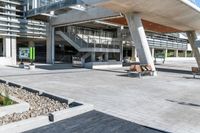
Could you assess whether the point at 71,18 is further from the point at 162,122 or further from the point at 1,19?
the point at 162,122

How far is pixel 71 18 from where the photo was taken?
25.5 m

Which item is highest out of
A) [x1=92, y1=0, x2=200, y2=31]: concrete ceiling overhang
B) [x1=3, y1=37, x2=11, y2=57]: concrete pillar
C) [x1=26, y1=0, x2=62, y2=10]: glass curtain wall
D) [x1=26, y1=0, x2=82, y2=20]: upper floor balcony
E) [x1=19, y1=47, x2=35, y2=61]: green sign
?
[x1=26, y1=0, x2=62, y2=10]: glass curtain wall

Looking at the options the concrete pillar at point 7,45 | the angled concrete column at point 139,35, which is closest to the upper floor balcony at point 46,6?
the concrete pillar at point 7,45

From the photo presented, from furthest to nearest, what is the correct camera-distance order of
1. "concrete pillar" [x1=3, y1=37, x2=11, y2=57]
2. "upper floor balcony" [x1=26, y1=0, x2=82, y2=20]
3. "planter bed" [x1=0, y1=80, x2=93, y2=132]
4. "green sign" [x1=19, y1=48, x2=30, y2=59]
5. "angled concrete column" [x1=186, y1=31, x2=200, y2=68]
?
1. "concrete pillar" [x1=3, y1=37, x2=11, y2=57]
2. "upper floor balcony" [x1=26, y1=0, x2=82, y2=20]
3. "angled concrete column" [x1=186, y1=31, x2=200, y2=68]
4. "green sign" [x1=19, y1=48, x2=30, y2=59]
5. "planter bed" [x1=0, y1=80, x2=93, y2=132]

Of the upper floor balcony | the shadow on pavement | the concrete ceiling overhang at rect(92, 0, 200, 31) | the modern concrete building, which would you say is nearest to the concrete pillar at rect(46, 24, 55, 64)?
the modern concrete building

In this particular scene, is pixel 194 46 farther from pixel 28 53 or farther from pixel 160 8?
pixel 28 53

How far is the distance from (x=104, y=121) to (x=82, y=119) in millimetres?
583

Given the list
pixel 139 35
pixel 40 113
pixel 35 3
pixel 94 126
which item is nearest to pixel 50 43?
pixel 35 3

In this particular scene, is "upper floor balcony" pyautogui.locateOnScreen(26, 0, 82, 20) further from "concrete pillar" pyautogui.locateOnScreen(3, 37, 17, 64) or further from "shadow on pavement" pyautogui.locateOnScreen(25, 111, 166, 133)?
"shadow on pavement" pyautogui.locateOnScreen(25, 111, 166, 133)

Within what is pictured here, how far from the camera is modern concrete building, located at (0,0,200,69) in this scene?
17.1m

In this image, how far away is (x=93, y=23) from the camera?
30031 mm

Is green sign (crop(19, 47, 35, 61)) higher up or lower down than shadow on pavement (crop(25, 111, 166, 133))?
higher up

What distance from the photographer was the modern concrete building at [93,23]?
17.1m

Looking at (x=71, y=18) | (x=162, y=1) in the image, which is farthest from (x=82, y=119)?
(x=71, y=18)
